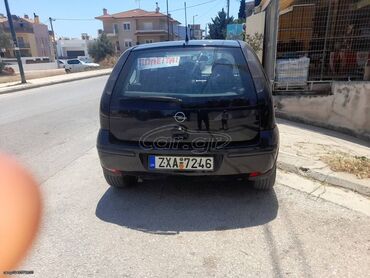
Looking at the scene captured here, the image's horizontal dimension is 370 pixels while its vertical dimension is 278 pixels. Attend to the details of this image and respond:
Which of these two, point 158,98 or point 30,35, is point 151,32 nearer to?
point 30,35

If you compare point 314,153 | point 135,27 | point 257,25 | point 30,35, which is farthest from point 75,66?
point 30,35

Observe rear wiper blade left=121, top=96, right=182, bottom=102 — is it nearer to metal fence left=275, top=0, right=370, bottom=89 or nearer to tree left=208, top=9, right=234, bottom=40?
metal fence left=275, top=0, right=370, bottom=89

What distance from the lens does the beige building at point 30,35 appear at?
61.9 m

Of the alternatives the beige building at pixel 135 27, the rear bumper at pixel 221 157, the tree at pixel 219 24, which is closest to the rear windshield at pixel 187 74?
the rear bumper at pixel 221 157

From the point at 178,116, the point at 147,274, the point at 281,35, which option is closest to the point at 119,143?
the point at 178,116

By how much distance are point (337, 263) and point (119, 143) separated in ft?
7.01

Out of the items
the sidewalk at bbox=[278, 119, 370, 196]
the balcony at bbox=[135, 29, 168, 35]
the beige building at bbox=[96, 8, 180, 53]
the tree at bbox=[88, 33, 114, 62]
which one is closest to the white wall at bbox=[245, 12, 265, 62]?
the sidewalk at bbox=[278, 119, 370, 196]

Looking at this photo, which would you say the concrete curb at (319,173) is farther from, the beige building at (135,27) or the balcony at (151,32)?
the balcony at (151,32)

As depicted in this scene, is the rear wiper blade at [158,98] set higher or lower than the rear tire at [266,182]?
higher

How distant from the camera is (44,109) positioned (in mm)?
9758

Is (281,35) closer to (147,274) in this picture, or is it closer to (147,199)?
(147,199)

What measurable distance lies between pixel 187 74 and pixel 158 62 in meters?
0.34

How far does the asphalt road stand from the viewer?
240 cm

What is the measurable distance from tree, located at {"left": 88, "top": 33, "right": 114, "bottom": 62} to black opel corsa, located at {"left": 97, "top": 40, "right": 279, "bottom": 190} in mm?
48963
